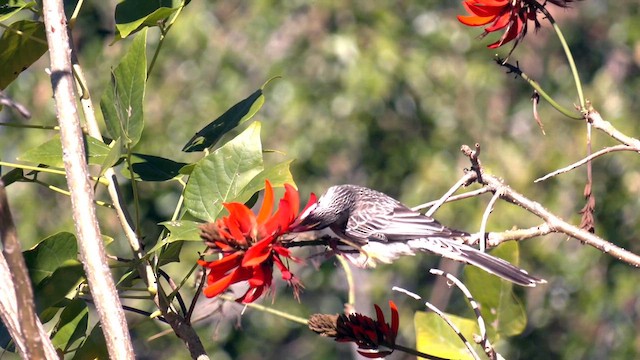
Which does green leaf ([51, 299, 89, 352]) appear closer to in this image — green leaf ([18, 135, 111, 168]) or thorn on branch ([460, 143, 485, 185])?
green leaf ([18, 135, 111, 168])

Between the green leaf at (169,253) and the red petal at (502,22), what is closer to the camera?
the green leaf at (169,253)

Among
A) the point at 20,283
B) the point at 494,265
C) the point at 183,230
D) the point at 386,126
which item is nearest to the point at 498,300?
the point at 494,265

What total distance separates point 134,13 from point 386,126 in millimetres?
4124

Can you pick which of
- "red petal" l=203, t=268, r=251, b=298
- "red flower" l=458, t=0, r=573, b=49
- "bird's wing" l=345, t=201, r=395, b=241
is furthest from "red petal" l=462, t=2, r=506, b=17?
"bird's wing" l=345, t=201, r=395, b=241

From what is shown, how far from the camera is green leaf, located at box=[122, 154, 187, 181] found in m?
1.47

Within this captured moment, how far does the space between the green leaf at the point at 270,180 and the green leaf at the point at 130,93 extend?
0.20 m

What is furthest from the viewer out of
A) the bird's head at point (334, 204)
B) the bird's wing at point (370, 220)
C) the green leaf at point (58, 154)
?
the bird's wing at point (370, 220)

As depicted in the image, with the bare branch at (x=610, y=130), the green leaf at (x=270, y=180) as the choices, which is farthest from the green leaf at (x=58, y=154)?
the bare branch at (x=610, y=130)

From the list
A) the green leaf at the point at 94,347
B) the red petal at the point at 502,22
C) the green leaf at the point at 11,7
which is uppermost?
the red petal at the point at 502,22

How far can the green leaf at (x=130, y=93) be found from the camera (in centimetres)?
136

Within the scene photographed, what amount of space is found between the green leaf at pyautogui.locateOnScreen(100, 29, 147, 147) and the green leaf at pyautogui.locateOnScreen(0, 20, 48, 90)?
0.77 ft

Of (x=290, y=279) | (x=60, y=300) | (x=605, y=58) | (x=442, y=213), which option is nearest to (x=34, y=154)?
(x=60, y=300)

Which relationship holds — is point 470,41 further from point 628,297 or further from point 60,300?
point 60,300

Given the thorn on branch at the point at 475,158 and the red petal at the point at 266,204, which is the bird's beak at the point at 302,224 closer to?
the red petal at the point at 266,204
